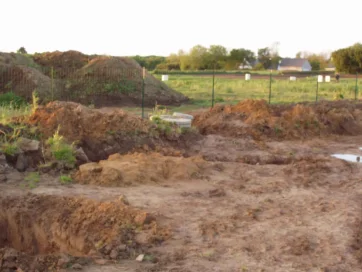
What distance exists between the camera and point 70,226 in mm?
6383

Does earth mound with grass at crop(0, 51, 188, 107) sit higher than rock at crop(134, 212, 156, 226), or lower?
higher

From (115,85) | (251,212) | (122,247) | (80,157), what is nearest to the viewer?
(122,247)

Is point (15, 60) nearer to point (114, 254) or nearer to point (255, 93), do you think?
point (255, 93)

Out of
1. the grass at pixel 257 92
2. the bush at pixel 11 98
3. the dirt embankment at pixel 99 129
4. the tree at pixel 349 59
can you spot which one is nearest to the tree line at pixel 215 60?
the tree at pixel 349 59

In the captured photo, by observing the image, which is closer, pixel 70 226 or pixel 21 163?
pixel 70 226

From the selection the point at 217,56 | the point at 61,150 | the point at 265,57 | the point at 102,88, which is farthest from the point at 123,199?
the point at 265,57

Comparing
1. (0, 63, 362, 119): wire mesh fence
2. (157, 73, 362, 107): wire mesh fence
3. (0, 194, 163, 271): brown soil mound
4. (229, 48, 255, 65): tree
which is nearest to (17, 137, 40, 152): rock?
(0, 194, 163, 271): brown soil mound

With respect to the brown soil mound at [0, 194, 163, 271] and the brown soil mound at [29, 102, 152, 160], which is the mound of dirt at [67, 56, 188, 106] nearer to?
the brown soil mound at [29, 102, 152, 160]

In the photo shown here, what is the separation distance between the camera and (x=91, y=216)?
21.2 ft

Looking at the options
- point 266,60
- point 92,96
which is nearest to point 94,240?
point 92,96

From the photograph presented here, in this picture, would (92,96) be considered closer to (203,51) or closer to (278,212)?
(278,212)

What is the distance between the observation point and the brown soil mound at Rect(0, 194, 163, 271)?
5859 millimetres

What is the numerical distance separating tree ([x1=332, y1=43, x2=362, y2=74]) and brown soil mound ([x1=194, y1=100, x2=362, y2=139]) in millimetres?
40054

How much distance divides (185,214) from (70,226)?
155 cm
